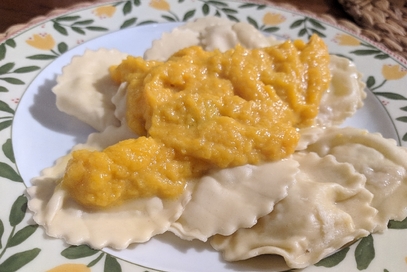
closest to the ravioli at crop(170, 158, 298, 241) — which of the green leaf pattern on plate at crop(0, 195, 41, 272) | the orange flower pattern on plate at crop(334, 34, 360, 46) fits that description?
the green leaf pattern on plate at crop(0, 195, 41, 272)

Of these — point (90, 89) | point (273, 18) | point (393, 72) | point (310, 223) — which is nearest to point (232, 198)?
→ point (310, 223)

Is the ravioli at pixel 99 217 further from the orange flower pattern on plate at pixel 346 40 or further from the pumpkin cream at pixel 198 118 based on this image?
the orange flower pattern on plate at pixel 346 40

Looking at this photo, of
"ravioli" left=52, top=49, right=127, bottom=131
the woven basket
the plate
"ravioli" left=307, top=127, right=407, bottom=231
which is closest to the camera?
the plate

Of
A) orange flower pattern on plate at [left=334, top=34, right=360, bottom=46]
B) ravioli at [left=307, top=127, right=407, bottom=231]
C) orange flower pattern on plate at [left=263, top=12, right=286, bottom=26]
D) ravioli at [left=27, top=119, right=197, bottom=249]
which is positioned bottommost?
ravioli at [left=27, top=119, right=197, bottom=249]

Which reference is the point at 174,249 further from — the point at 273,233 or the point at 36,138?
the point at 36,138

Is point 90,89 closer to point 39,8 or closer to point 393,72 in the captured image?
point 39,8

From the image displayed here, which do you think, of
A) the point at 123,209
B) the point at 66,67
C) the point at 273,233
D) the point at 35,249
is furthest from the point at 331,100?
the point at 35,249

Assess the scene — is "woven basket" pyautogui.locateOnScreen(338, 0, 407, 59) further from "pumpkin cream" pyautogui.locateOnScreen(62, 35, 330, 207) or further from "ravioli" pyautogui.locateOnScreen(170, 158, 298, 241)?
"ravioli" pyautogui.locateOnScreen(170, 158, 298, 241)
